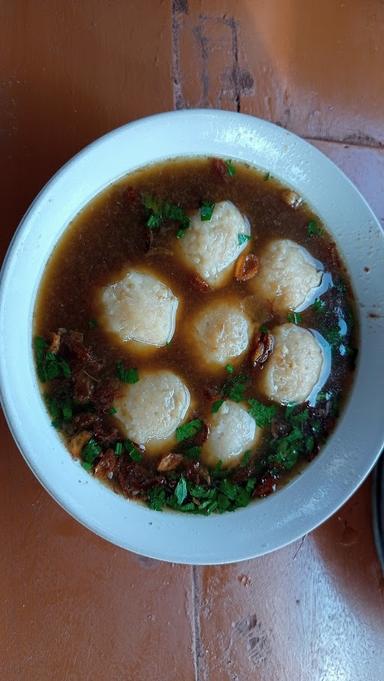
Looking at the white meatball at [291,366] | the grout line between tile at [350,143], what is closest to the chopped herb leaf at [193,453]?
the white meatball at [291,366]

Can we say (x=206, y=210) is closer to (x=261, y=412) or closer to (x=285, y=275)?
(x=285, y=275)

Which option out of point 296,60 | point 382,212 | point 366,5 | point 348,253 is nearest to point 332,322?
point 348,253

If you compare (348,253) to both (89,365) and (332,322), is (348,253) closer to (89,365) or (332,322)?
(332,322)

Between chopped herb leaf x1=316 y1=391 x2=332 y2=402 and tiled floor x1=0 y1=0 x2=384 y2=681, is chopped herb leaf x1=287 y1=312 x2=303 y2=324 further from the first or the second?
tiled floor x1=0 y1=0 x2=384 y2=681

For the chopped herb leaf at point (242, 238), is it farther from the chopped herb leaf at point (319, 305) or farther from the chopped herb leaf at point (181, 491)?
the chopped herb leaf at point (181, 491)

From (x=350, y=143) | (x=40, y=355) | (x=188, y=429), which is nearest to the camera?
(x=40, y=355)

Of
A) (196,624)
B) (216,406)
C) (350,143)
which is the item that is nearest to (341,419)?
(216,406)

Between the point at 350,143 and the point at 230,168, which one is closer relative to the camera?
the point at 230,168
